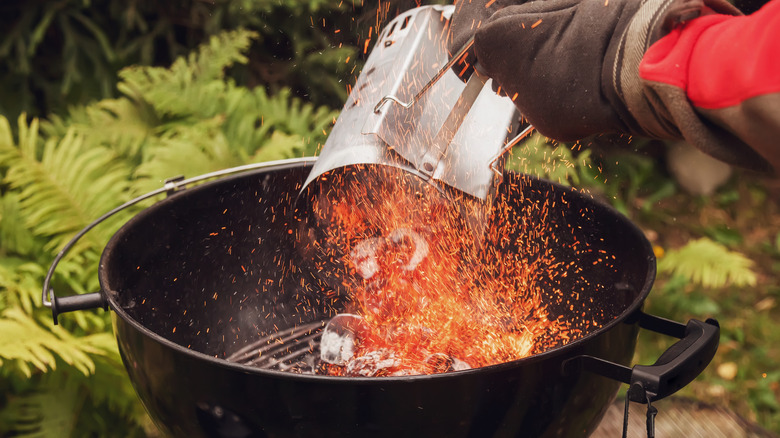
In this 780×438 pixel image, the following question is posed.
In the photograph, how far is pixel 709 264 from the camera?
2369mm

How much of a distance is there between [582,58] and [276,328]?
44.1 inches

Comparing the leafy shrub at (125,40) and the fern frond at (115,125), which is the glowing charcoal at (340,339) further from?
the leafy shrub at (125,40)

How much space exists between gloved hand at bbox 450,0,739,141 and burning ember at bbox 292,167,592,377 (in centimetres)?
40

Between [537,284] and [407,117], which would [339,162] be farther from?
[537,284]

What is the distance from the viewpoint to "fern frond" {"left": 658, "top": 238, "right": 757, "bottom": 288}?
7.57ft

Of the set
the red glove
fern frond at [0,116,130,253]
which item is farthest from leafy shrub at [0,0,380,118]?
the red glove

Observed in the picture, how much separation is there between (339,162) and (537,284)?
708 millimetres

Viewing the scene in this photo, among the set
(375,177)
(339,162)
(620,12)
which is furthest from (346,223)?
(620,12)

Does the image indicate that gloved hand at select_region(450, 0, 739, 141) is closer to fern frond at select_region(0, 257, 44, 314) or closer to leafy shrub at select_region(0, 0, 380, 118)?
fern frond at select_region(0, 257, 44, 314)

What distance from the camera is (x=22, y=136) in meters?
2.02

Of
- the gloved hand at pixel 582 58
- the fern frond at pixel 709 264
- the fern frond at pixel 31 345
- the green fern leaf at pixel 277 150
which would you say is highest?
the gloved hand at pixel 582 58

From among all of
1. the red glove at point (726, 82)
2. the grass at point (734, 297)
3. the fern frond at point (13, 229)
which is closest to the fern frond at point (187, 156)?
the fern frond at point (13, 229)

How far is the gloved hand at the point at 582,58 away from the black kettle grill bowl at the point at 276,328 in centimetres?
32

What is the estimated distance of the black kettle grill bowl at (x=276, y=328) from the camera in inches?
34.1
